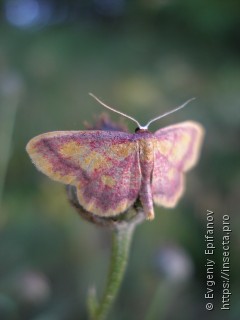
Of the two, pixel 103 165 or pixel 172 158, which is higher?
pixel 103 165

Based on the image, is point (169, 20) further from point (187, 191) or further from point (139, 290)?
point (139, 290)

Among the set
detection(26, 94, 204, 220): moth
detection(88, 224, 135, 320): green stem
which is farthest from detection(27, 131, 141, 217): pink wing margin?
detection(88, 224, 135, 320): green stem

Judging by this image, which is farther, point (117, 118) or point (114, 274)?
point (117, 118)

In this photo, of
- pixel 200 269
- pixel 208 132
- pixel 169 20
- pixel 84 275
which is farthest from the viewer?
pixel 169 20

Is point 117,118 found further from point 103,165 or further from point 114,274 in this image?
point 103,165

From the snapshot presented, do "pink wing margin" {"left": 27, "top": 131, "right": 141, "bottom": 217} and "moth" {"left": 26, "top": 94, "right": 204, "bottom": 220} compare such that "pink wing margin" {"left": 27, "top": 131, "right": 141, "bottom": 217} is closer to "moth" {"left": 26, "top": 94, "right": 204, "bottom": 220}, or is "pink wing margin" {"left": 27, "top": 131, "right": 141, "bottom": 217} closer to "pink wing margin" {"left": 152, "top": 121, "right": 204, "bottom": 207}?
"moth" {"left": 26, "top": 94, "right": 204, "bottom": 220}

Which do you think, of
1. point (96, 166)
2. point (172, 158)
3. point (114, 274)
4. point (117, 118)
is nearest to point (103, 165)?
point (96, 166)

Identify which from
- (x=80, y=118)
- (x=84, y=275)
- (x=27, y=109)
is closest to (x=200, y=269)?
(x=84, y=275)

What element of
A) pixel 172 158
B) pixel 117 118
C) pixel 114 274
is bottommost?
pixel 117 118
